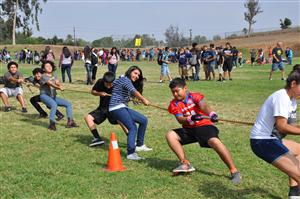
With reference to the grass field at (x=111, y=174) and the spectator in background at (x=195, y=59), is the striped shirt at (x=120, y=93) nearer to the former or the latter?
the grass field at (x=111, y=174)

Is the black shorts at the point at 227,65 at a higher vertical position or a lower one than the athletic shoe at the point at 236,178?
higher

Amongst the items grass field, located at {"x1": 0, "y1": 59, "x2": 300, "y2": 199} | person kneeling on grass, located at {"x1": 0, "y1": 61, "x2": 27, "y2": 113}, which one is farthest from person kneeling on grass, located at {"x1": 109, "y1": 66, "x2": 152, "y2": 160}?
person kneeling on grass, located at {"x1": 0, "y1": 61, "x2": 27, "y2": 113}

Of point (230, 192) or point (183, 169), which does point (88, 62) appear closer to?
point (183, 169)

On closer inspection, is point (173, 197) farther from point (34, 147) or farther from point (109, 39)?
point (109, 39)

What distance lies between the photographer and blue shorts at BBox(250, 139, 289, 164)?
181 inches

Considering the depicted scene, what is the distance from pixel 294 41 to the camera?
56.6 m

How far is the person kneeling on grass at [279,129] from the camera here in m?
4.36

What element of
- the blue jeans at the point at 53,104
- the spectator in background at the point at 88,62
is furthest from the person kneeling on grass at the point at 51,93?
the spectator in background at the point at 88,62

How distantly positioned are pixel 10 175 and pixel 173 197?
2.43 m

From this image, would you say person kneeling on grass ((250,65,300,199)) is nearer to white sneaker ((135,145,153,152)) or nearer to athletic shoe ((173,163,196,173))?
athletic shoe ((173,163,196,173))

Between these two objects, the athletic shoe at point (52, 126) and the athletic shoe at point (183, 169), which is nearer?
the athletic shoe at point (183, 169)

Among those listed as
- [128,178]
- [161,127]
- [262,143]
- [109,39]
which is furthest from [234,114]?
[109,39]

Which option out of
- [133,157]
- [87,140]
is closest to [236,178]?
[133,157]

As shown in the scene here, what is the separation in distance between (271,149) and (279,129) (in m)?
0.31
